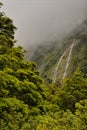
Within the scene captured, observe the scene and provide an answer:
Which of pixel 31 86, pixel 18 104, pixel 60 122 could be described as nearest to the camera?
pixel 60 122

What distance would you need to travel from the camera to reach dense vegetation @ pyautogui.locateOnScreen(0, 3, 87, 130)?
1955cm

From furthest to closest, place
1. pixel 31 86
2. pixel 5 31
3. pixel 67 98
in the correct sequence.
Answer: pixel 67 98 < pixel 5 31 < pixel 31 86

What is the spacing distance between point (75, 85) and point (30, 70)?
15180mm

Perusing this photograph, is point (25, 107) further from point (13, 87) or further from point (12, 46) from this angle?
point (12, 46)

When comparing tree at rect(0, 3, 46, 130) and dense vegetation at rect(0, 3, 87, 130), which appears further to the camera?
tree at rect(0, 3, 46, 130)

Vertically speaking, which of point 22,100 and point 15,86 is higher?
point 22,100

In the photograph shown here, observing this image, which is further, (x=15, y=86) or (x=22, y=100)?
(x=22, y=100)

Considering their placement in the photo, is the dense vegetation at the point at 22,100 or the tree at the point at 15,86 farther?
the tree at the point at 15,86

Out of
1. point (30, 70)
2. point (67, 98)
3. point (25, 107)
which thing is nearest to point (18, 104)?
point (25, 107)

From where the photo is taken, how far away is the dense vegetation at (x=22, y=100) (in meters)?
19.5

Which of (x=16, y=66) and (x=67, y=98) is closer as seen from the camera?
(x=16, y=66)

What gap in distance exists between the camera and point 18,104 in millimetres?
23750

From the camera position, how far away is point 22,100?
91.2 feet

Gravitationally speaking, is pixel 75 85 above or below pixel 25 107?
above
